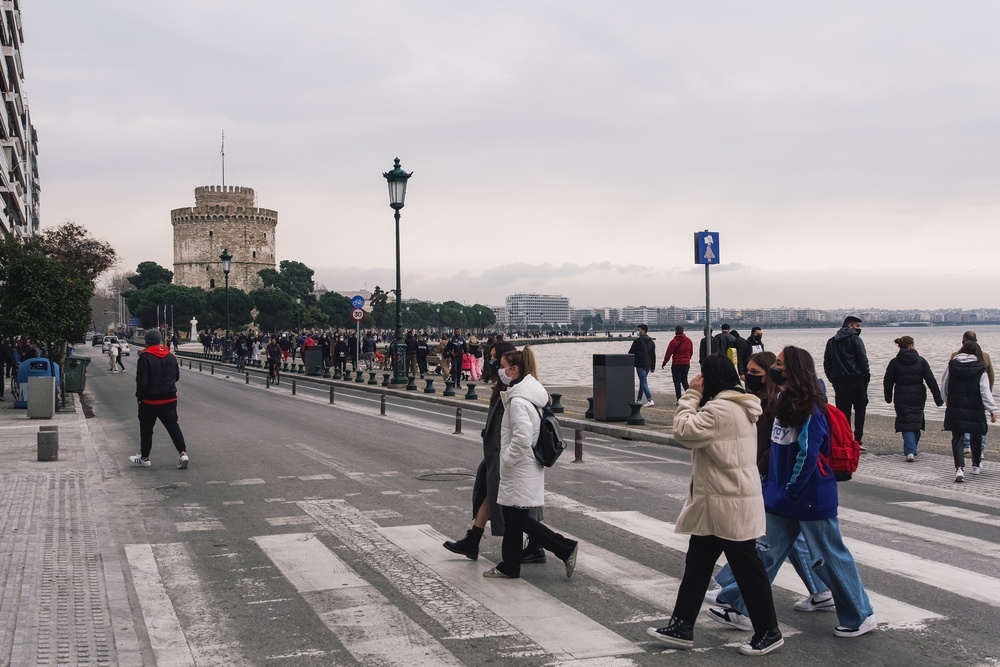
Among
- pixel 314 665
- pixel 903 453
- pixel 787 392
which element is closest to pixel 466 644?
pixel 314 665

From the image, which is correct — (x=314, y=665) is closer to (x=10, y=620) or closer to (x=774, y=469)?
(x=10, y=620)

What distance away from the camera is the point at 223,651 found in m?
5.09

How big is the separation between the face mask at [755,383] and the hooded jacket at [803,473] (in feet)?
0.89

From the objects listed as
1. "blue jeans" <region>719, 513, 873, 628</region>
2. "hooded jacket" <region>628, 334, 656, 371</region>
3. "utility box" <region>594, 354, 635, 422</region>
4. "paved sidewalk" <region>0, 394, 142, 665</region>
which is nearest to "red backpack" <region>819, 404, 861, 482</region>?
"blue jeans" <region>719, 513, 873, 628</region>

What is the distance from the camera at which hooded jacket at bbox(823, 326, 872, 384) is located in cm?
Result: 1292

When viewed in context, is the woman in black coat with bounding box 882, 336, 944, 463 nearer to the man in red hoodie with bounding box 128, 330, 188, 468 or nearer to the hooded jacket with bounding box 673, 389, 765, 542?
the hooded jacket with bounding box 673, 389, 765, 542

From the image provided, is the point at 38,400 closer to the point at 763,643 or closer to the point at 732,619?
the point at 732,619

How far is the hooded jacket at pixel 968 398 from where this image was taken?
10.8 meters

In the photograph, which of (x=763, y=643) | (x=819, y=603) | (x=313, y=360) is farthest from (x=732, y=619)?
(x=313, y=360)

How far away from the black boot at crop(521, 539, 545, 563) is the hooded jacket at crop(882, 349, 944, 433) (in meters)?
7.14

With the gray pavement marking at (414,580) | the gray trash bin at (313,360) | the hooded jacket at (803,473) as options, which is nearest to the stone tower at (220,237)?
the gray trash bin at (313,360)

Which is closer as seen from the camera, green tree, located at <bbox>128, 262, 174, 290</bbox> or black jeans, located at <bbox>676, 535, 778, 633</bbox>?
black jeans, located at <bbox>676, 535, 778, 633</bbox>

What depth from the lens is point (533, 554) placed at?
22.9 feet

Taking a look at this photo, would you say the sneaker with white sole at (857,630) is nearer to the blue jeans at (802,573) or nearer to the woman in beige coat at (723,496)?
the woman in beige coat at (723,496)
